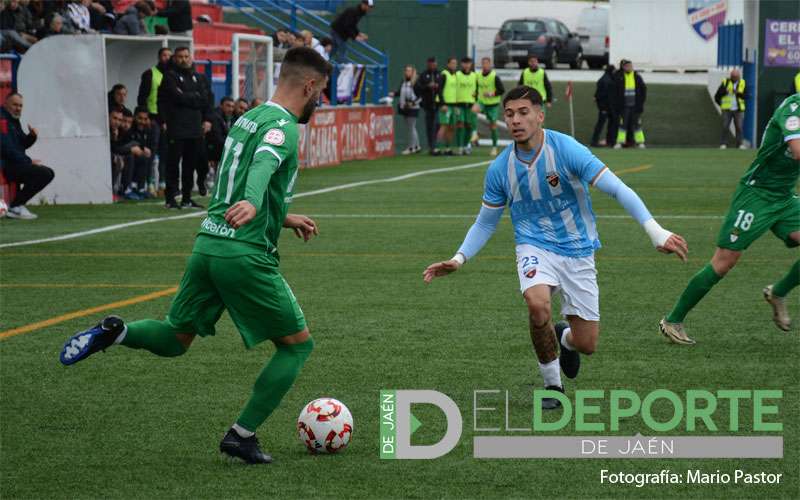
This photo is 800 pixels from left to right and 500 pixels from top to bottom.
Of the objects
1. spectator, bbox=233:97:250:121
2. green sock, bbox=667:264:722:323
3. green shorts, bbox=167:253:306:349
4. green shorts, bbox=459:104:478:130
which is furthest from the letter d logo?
green shorts, bbox=459:104:478:130

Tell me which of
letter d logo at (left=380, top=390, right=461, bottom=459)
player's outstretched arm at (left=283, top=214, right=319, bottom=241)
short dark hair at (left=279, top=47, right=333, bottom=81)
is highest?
short dark hair at (left=279, top=47, right=333, bottom=81)

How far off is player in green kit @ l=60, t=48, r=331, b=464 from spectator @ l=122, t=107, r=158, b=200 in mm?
14465

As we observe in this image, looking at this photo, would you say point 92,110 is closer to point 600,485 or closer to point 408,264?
point 408,264

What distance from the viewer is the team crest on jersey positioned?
20.7 ft

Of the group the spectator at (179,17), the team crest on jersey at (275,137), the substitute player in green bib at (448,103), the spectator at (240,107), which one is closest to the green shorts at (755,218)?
the team crest on jersey at (275,137)

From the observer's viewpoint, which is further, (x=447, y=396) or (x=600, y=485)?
(x=447, y=396)

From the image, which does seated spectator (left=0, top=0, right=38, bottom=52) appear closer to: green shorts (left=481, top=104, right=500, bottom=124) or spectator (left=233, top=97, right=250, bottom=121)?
spectator (left=233, top=97, right=250, bottom=121)

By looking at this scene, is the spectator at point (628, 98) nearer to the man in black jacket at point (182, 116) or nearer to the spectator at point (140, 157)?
the spectator at point (140, 157)

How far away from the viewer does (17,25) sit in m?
21.3

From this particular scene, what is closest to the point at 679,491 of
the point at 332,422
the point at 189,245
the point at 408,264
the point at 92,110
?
the point at 332,422

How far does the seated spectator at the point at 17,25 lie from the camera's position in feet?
67.9

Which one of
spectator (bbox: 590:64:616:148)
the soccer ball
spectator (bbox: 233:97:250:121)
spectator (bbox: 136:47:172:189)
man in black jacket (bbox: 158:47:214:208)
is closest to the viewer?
the soccer ball

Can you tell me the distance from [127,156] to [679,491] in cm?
1601

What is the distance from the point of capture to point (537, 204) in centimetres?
789
